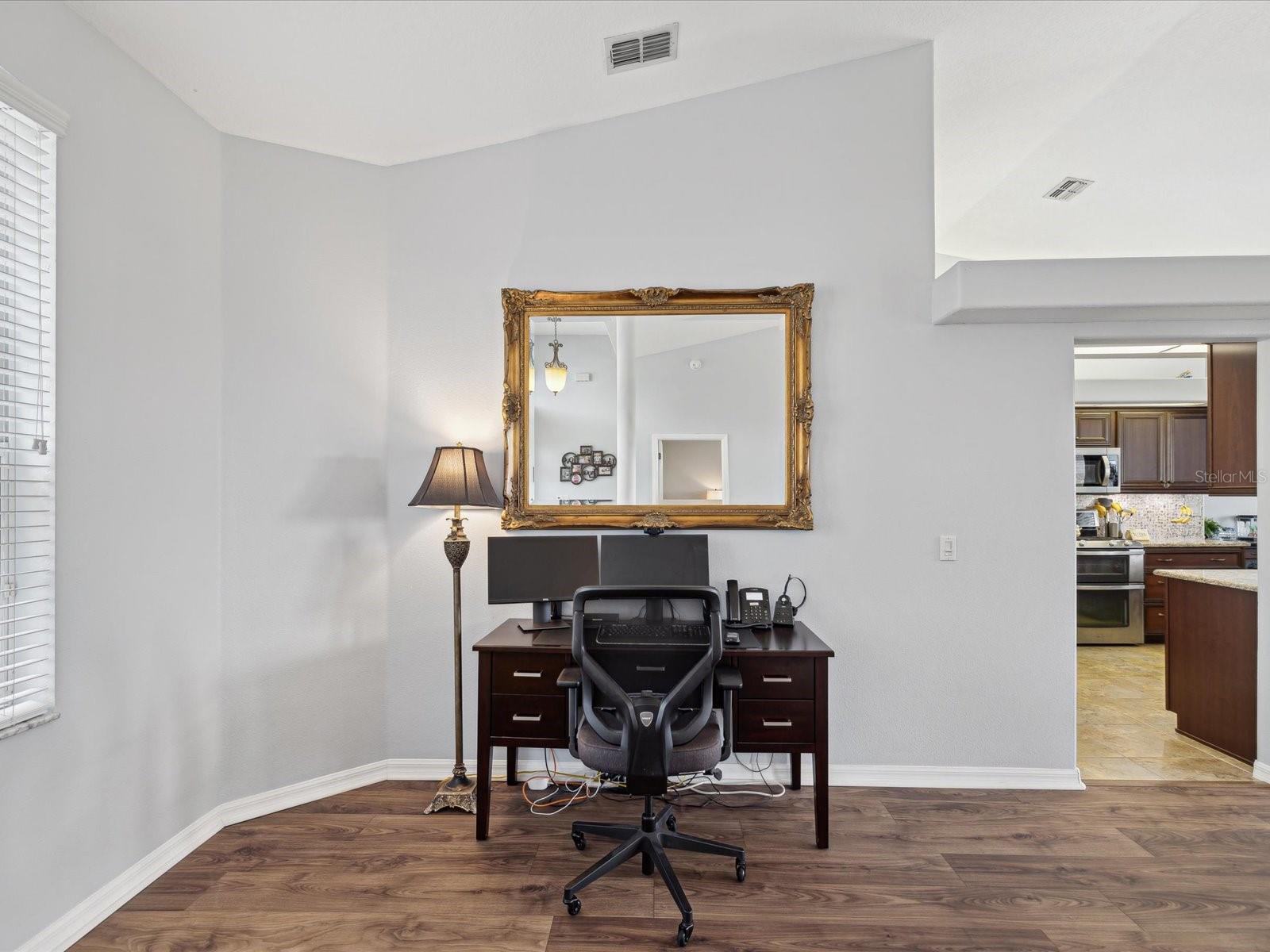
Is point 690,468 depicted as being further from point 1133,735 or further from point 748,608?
point 1133,735

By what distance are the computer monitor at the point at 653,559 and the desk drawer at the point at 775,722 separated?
1.94 ft

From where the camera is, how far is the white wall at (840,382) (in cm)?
310

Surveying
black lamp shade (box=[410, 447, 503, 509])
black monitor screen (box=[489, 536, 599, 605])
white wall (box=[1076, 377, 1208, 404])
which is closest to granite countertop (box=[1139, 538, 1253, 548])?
white wall (box=[1076, 377, 1208, 404])

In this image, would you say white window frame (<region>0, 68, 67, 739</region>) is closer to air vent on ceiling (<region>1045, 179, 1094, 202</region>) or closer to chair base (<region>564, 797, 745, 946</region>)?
chair base (<region>564, 797, 745, 946</region>)

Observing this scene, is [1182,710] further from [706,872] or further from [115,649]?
[115,649]

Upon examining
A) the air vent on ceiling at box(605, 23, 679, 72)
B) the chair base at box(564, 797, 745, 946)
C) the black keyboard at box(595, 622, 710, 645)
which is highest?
the air vent on ceiling at box(605, 23, 679, 72)

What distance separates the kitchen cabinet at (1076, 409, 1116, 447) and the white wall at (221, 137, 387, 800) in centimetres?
625

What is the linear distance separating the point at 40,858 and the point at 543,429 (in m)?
2.16

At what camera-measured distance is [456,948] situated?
6.60 feet

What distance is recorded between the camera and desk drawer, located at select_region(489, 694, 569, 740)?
264 centimetres

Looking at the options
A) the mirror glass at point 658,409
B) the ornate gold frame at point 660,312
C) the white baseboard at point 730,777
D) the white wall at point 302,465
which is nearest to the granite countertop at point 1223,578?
the white baseboard at point 730,777

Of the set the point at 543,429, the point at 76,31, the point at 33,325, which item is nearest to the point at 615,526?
the point at 543,429

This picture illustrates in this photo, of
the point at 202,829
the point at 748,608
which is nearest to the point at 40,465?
the point at 202,829

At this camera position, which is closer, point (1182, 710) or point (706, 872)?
point (706, 872)
